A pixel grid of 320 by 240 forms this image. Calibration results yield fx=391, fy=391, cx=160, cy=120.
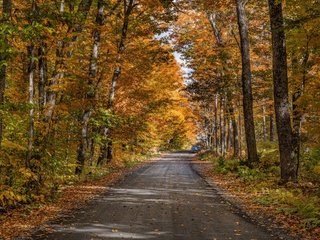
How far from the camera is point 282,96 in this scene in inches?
551

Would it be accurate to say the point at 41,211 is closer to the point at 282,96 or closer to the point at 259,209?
the point at 259,209

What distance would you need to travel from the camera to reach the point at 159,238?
25.0 feet

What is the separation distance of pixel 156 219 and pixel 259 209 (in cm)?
329

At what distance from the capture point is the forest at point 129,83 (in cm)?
1092

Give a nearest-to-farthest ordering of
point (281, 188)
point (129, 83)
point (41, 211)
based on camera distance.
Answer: point (41, 211) < point (281, 188) < point (129, 83)

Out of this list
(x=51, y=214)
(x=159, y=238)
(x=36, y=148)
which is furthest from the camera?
(x=36, y=148)

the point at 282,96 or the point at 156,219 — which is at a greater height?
the point at 282,96

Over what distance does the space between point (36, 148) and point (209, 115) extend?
4207cm

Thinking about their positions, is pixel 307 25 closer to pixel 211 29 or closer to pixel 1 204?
pixel 1 204

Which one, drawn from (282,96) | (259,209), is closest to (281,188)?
(259,209)

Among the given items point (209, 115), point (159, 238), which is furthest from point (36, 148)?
point (209, 115)

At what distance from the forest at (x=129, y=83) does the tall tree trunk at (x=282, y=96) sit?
4 centimetres

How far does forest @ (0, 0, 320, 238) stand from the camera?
10922 millimetres

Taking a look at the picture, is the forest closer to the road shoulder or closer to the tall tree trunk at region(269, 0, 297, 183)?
the tall tree trunk at region(269, 0, 297, 183)
